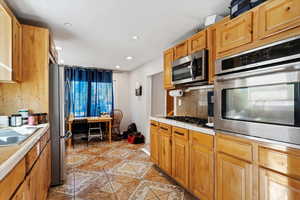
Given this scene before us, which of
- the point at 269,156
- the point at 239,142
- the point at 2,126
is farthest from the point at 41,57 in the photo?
the point at 269,156

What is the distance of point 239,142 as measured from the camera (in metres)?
1.50

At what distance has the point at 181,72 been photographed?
2623 mm

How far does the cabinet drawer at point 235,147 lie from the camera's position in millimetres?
1423

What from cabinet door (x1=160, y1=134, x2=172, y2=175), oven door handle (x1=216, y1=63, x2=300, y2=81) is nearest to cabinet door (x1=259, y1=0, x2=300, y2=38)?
oven door handle (x1=216, y1=63, x2=300, y2=81)

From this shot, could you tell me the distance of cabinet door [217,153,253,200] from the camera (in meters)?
1.43

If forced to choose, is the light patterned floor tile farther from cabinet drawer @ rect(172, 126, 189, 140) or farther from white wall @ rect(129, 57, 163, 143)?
white wall @ rect(129, 57, 163, 143)

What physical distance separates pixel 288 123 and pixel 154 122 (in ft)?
7.00

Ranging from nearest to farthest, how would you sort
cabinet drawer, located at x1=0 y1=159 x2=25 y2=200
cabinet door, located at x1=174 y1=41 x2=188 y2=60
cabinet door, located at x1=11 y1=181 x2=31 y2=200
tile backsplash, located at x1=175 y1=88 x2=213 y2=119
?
1. cabinet drawer, located at x1=0 y1=159 x2=25 y2=200
2. cabinet door, located at x1=11 y1=181 x2=31 y2=200
3. cabinet door, located at x1=174 y1=41 x2=188 y2=60
4. tile backsplash, located at x1=175 y1=88 x2=213 y2=119

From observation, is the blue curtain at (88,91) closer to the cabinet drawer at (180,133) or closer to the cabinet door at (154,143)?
the cabinet door at (154,143)

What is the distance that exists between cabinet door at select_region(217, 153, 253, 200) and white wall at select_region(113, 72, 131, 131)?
4.81 m

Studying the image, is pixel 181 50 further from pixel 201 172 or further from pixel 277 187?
pixel 277 187

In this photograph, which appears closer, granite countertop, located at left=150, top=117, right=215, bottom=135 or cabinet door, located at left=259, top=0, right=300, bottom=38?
cabinet door, located at left=259, top=0, right=300, bottom=38

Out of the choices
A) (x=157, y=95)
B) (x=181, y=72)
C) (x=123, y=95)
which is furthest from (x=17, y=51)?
(x=123, y=95)

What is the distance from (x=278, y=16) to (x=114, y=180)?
2713 millimetres
